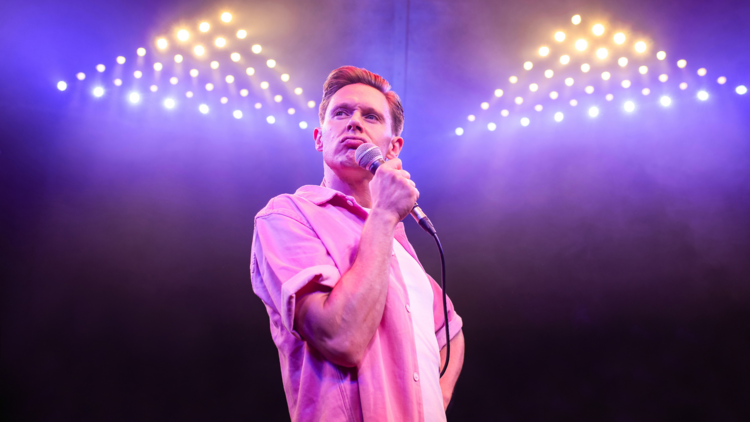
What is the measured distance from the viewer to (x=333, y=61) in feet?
8.97

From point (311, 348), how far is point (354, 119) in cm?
85

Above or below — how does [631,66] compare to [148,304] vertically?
above

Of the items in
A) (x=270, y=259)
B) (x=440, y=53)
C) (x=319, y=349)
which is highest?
(x=440, y=53)

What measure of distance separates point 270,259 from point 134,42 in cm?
223

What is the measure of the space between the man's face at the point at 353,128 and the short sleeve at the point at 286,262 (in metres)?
0.41

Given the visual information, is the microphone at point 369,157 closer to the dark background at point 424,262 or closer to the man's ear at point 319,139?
the man's ear at point 319,139

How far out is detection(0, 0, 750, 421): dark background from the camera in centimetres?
223

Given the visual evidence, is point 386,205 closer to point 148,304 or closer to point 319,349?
point 319,349

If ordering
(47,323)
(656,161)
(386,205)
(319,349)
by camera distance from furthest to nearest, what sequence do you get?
(656,161), (47,323), (386,205), (319,349)

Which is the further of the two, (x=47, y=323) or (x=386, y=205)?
(x=47, y=323)

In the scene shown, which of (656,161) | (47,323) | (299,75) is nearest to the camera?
(47,323)

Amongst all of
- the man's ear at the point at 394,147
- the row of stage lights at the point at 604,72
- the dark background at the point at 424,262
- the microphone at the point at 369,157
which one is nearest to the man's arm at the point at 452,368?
the microphone at the point at 369,157

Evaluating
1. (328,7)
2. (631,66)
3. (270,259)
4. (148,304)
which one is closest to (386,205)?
(270,259)

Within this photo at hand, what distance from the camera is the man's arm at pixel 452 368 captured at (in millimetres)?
1363
